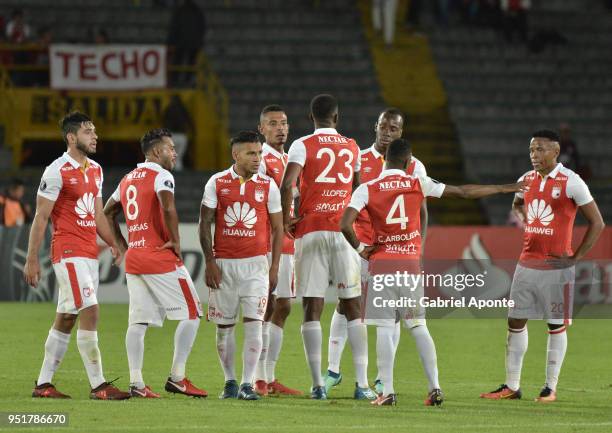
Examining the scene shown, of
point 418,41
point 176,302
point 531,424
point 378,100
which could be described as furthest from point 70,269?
point 418,41

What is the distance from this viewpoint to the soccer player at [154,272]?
34.5 ft

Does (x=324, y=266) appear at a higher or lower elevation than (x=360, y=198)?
lower

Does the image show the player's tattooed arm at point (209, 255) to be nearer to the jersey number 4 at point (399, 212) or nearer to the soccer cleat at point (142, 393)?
the soccer cleat at point (142, 393)

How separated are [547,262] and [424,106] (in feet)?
63.0

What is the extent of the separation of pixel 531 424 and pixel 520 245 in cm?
1257

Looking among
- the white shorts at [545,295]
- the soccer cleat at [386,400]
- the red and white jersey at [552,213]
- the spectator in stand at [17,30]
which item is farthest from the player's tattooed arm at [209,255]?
the spectator in stand at [17,30]

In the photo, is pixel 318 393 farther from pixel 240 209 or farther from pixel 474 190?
pixel 474 190

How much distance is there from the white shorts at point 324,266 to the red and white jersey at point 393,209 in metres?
0.62

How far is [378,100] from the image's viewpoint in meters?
29.2

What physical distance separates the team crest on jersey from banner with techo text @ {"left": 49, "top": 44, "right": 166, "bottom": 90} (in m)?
15.6

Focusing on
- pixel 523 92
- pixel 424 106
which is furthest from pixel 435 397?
pixel 523 92

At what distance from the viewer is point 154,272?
10.6 m

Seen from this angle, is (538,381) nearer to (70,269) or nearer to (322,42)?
(70,269)

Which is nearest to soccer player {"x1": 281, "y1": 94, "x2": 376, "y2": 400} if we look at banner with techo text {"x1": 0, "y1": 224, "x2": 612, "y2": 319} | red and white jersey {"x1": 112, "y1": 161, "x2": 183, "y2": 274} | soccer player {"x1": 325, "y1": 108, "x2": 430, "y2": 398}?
soccer player {"x1": 325, "y1": 108, "x2": 430, "y2": 398}
